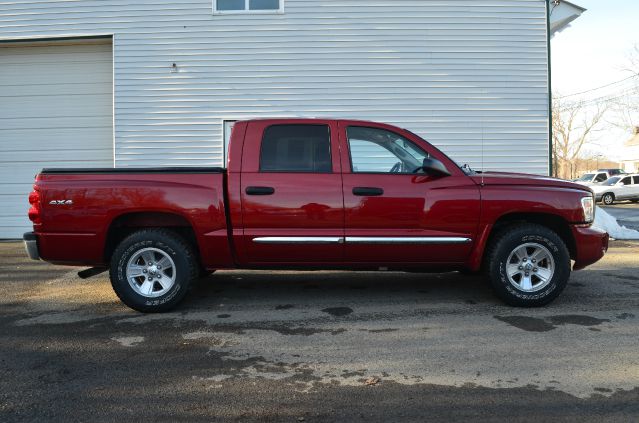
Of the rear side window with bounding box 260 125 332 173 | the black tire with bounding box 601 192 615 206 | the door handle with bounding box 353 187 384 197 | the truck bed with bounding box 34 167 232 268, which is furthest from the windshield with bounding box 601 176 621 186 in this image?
the truck bed with bounding box 34 167 232 268

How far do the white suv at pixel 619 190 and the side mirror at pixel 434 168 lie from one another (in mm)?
24577

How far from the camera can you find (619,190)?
26.0m

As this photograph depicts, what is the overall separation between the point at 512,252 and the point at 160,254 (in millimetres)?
3480

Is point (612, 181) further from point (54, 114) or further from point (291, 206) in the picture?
point (291, 206)

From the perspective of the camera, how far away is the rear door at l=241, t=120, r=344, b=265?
4.91 m

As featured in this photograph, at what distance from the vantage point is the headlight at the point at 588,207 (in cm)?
504

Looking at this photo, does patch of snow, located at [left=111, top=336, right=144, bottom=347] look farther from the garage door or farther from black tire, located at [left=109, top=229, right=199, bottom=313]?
the garage door

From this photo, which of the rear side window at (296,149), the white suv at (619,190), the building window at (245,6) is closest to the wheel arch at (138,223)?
the rear side window at (296,149)

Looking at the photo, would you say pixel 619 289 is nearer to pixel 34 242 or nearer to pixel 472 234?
pixel 472 234

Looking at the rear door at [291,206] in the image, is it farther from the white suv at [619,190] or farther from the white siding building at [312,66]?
the white suv at [619,190]

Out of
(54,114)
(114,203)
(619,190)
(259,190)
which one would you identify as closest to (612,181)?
(619,190)

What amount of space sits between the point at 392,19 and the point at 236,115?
12.8ft

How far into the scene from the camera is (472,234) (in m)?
4.98

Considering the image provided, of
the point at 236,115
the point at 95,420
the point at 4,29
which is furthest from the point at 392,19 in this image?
the point at 95,420
